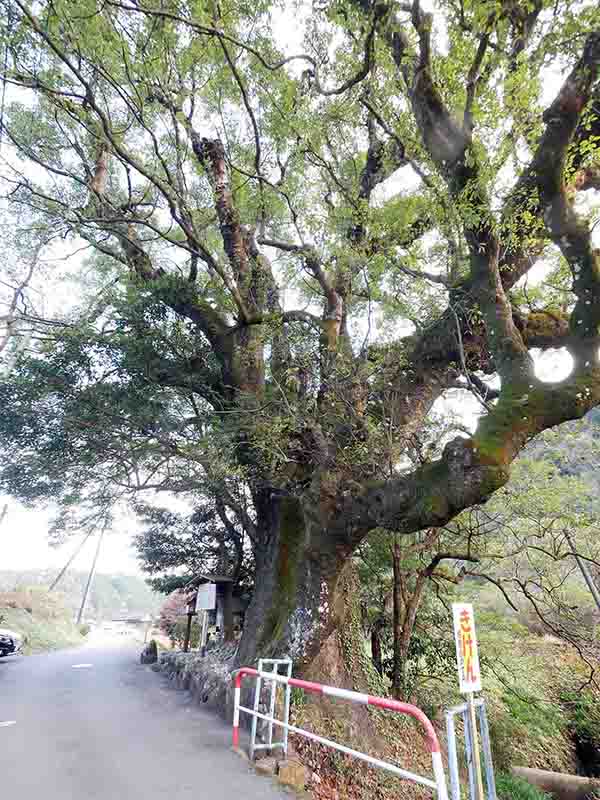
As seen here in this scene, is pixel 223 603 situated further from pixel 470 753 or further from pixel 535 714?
pixel 470 753

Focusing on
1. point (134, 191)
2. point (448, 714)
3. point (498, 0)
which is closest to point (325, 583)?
point (448, 714)

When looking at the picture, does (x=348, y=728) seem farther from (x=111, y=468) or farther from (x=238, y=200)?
(x=238, y=200)

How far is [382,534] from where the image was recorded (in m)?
8.19

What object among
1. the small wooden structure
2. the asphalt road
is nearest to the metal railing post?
the asphalt road

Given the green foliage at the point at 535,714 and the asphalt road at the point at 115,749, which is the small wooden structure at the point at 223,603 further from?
the green foliage at the point at 535,714

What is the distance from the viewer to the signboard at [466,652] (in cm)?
271

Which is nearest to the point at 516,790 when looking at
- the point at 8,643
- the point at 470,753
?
the point at 470,753

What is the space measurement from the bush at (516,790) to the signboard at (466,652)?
6472mm

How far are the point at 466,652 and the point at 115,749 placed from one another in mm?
4089

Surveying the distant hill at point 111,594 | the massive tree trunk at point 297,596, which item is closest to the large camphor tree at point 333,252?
the massive tree trunk at point 297,596

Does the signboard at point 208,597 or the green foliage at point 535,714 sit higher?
the signboard at point 208,597

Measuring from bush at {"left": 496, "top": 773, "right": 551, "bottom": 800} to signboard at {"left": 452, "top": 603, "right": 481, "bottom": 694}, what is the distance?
647 centimetres

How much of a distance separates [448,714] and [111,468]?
7393 mm

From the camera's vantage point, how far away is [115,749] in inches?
185
